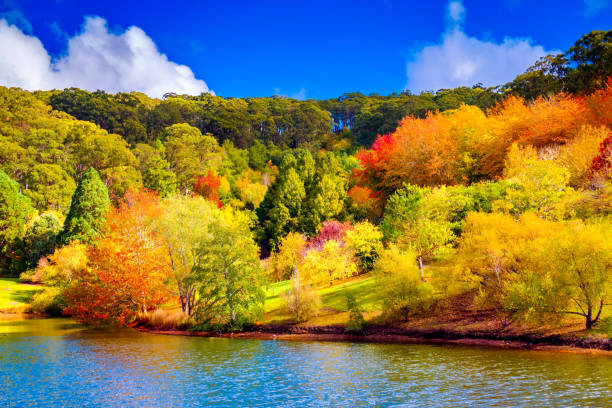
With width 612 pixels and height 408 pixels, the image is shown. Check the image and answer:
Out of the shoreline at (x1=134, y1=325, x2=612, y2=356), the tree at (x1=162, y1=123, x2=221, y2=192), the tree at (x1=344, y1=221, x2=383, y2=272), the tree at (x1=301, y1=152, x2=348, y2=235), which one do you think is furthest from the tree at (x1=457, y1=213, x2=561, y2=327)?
the tree at (x1=162, y1=123, x2=221, y2=192)

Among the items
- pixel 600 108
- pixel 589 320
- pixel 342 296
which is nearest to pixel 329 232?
pixel 342 296

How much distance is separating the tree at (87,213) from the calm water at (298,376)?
104 feet

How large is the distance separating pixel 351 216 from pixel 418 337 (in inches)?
1502

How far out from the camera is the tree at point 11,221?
2771 inches

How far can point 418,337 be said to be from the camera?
35.9 metres

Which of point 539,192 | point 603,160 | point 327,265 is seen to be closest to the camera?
point 539,192

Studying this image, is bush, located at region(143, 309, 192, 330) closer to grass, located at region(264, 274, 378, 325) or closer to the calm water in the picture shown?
grass, located at region(264, 274, 378, 325)

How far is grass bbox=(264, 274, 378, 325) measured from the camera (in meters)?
40.8

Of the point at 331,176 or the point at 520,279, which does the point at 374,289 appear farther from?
the point at 331,176

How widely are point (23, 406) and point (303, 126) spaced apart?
4841 inches

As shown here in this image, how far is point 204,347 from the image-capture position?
35.6m

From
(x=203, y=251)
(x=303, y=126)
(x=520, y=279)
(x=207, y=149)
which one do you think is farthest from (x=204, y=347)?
(x=303, y=126)

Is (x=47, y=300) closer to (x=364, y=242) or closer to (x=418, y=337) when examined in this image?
(x=364, y=242)

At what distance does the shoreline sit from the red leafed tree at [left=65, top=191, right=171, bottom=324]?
10.5ft
